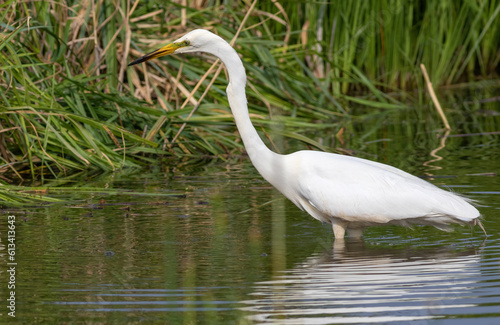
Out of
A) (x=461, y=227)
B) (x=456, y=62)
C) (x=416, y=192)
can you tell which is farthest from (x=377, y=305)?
(x=456, y=62)

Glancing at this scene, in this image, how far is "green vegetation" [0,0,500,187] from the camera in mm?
7242

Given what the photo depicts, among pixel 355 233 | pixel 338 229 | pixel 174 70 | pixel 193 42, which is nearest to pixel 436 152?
pixel 174 70

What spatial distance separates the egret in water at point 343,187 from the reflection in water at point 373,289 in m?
0.29

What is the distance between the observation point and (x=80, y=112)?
7.59m

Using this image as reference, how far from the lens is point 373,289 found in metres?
4.00

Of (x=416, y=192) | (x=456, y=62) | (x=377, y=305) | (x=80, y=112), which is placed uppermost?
(x=456, y=62)

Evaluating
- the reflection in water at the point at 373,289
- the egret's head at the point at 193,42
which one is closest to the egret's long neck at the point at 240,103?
the egret's head at the point at 193,42

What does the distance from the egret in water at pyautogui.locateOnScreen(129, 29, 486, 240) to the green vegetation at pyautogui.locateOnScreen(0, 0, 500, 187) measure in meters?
1.80

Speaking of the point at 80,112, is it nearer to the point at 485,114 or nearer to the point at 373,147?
the point at 373,147

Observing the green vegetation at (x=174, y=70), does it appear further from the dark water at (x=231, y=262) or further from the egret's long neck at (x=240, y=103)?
the egret's long neck at (x=240, y=103)

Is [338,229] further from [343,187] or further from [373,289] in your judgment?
[373,289]

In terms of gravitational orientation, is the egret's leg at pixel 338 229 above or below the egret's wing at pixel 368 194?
below

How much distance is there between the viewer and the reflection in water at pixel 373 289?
11.9 feet

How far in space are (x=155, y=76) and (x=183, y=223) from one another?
12.3 ft
